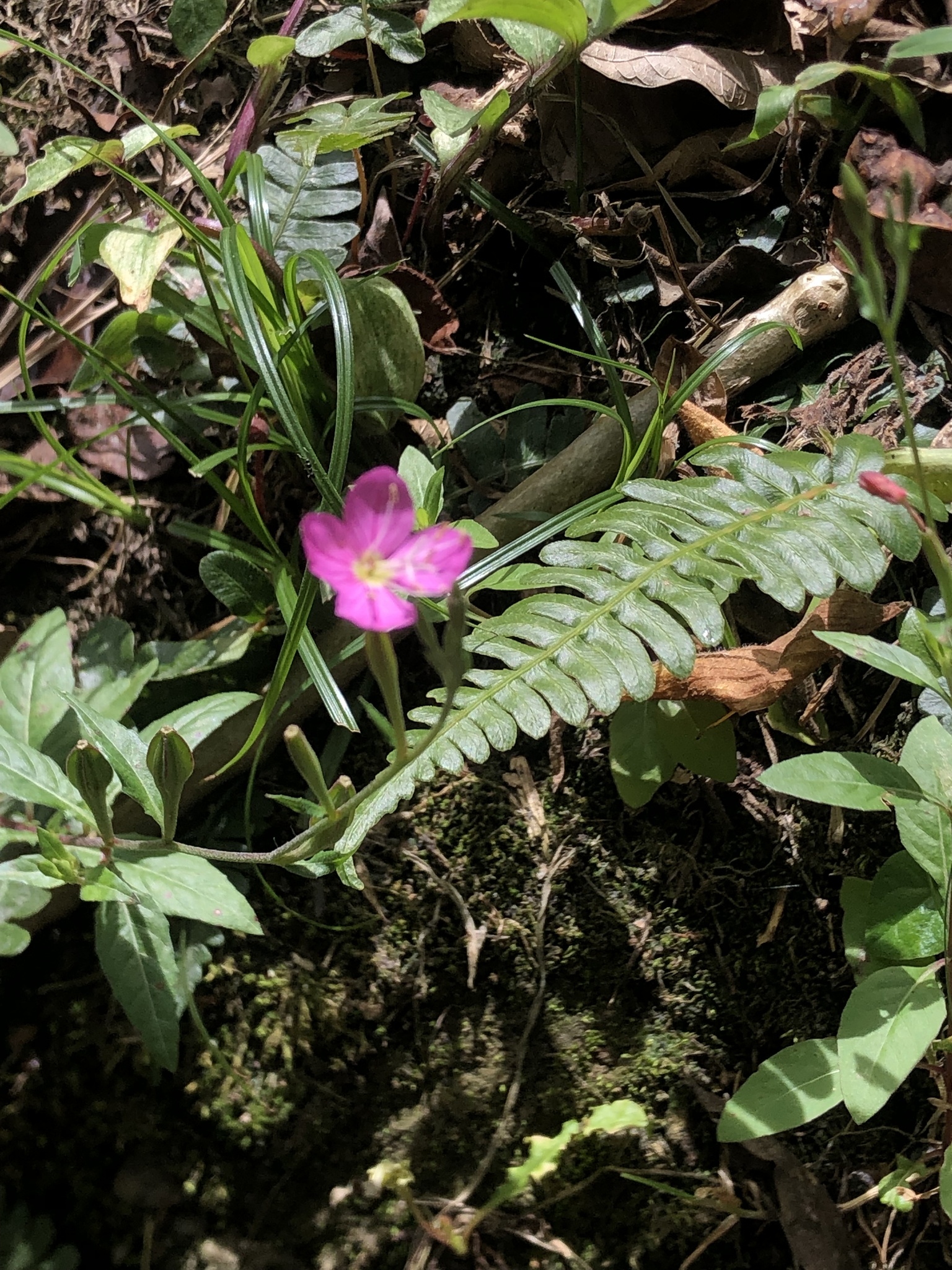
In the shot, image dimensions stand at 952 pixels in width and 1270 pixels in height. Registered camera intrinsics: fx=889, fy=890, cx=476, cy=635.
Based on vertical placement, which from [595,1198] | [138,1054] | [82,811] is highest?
[82,811]

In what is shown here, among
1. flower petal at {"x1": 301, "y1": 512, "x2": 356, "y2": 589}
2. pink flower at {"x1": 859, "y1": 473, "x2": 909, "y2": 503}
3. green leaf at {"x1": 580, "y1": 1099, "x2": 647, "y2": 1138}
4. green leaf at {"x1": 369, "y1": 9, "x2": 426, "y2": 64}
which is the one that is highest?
green leaf at {"x1": 369, "y1": 9, "x2": 426, "y2": 64}

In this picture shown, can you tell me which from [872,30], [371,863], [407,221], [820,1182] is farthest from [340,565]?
[872,30]

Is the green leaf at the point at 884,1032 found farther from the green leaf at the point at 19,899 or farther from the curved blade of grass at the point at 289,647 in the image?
the green leaf at the point at 19,899

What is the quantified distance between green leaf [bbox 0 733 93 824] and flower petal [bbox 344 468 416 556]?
2.38ft

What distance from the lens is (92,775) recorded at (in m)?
1.11

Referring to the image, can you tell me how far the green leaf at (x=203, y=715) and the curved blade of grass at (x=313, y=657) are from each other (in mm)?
101

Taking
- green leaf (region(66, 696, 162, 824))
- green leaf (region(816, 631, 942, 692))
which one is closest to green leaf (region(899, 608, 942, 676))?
green leaf (region(816, 631, 942, 692))

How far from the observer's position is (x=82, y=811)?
1348mm

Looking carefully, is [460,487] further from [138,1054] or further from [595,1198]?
[595,1198]

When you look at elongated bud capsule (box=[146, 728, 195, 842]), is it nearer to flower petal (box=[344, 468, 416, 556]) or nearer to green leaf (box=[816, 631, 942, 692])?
flower petal (box=[344, 468, 416, 556])

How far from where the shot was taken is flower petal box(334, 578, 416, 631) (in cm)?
79

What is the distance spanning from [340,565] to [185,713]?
0.68 metres

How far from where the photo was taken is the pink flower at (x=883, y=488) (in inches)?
35.1

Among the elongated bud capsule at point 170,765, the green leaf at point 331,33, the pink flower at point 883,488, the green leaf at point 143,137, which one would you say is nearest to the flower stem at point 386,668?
the elongated bud capsule at point 170,765
